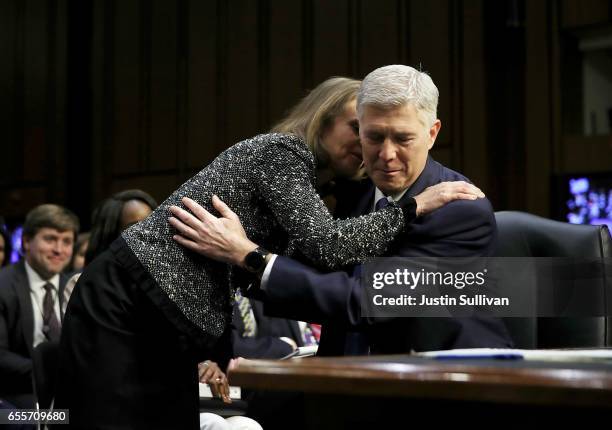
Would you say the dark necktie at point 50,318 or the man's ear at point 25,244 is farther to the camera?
the man's ear at point 25,244

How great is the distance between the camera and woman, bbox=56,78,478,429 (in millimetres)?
1865

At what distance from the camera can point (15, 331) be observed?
12.5 feet

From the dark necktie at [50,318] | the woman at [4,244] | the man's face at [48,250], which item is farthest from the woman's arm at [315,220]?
the woman at [4,244]

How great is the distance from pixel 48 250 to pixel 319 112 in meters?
2.60

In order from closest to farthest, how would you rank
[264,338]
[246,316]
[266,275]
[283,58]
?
1. [266,275]
2. [264,338]
3. [246,316]
4. [283,58]

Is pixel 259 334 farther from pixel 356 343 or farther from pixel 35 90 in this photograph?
pixel 35 90

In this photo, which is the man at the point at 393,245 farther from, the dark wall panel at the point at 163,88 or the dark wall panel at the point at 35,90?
the dark wall panel at the point at 35,90

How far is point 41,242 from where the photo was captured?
4.29 metres

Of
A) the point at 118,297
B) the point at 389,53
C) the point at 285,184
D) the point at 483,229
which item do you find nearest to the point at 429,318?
the point at 483,229

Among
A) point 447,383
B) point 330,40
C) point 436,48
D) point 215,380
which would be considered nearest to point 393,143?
point 447,383

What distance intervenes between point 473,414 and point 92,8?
8.27 metres

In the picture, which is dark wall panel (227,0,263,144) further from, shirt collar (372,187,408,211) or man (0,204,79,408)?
shirt collar (372,187,408,211)

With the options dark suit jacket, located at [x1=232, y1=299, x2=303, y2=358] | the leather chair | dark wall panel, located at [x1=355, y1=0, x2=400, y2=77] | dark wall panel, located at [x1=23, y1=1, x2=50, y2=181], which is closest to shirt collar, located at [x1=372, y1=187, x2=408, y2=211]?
the leather chair

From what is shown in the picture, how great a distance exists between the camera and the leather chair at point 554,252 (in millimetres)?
2203
